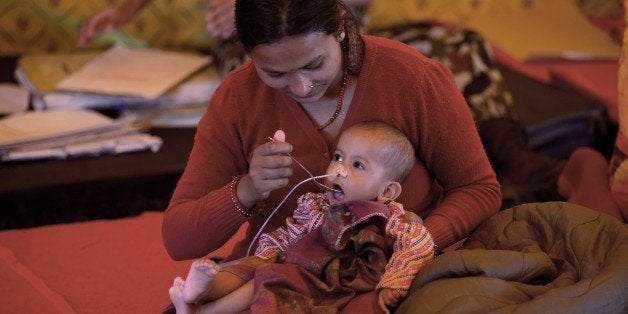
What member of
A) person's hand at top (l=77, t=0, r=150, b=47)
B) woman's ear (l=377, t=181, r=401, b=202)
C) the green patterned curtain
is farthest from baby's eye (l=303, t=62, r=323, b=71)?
the green patterned curtain

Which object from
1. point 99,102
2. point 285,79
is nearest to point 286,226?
point 285,79

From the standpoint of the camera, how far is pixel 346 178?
135 cm

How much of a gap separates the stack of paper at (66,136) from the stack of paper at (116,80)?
79 mm

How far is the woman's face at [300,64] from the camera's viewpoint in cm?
128

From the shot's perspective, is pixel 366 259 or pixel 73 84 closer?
pixel 366 259

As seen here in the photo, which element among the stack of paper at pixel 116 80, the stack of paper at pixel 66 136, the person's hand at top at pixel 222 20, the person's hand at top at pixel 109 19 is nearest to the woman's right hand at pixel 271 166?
the person's hand at top at pixel 222 20

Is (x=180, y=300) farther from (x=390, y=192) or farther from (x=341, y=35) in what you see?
(x=341, y=35)

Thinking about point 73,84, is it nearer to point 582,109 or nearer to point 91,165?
point 91,165

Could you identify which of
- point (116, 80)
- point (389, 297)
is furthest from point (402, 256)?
point (116, 80)

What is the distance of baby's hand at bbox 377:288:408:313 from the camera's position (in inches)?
49.6

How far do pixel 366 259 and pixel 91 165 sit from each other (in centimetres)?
105

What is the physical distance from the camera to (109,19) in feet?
7.93

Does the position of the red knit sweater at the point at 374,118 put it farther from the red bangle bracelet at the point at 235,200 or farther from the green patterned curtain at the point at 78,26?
the green patterned curtain at the point at 78,26

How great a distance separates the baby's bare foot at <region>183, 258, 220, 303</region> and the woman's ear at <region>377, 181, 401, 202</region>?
0.30 meters
